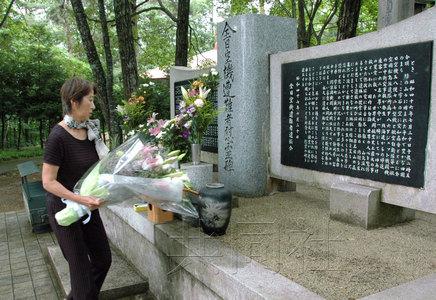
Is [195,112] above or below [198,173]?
above

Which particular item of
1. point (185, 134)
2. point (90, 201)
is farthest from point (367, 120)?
point (90, 201)

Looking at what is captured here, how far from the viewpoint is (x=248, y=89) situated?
5.33 metres

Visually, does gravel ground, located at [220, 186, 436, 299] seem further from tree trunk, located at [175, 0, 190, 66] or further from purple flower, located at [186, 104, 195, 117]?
tree trunk, located at [175, 0, 190, 66]

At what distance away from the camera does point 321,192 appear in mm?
5746

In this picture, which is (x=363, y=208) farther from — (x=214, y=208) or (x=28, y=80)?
(x=28, y=80)

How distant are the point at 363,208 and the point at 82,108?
Result: 2927 millimetres

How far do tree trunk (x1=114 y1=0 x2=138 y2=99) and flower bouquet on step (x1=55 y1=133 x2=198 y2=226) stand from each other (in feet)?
17.8

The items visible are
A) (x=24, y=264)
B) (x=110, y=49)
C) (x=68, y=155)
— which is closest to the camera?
(x=68, y=155)

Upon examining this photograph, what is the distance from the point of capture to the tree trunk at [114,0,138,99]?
7.99 metres

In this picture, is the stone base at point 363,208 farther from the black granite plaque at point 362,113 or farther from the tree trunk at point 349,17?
the tree trunk at point 349,17

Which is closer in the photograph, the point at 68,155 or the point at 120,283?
the point at 68,155

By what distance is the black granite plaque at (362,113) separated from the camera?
12.0 feet

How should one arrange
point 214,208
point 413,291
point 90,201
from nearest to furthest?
point 413,291
point 90,201
point 214,208

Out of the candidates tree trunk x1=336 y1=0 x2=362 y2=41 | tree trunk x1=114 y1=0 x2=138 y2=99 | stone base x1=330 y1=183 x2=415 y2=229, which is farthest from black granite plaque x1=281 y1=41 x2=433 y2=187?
tree trunk x1=114 y1=0 x2=138 y2=99
